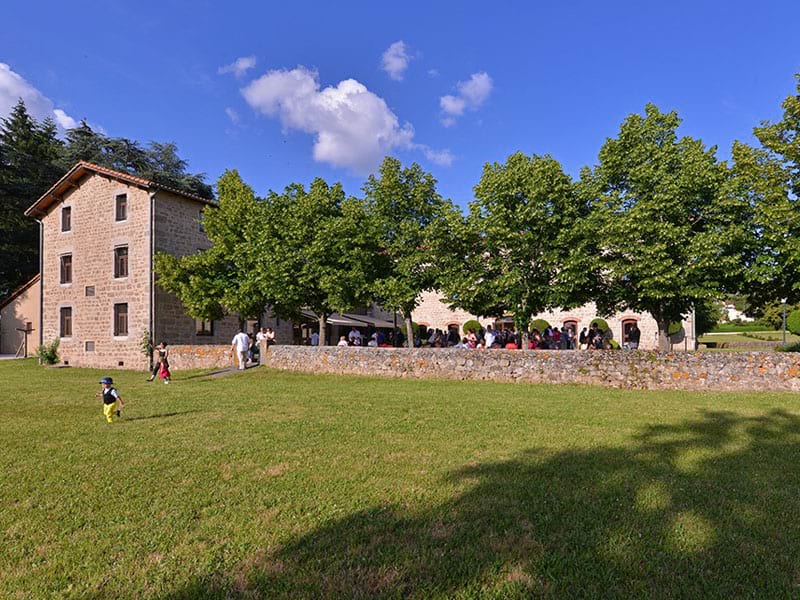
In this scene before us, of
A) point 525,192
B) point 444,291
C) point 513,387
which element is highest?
point 525,192

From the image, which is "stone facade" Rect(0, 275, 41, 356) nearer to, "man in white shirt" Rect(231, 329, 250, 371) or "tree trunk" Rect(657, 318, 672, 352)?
"man in white shirt" Rect(231, 329, 250, 371)

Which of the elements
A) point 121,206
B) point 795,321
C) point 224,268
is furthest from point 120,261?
point 795,321

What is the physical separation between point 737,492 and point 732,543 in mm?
1303

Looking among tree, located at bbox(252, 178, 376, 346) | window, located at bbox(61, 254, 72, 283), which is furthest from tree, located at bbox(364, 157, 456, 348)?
window, located at bbox(61, 254, 72, 283)

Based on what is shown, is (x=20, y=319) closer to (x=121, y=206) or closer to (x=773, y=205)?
(x=121, y=206)

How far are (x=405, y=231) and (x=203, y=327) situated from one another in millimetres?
13114

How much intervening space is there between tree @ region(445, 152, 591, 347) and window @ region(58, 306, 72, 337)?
21171 mm

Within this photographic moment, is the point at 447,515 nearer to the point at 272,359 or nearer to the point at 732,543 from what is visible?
the point at 732,543

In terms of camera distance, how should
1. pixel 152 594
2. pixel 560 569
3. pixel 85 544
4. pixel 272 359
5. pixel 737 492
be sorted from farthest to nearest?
pixel 272 359 → pixel 737 492 → pixel 85 544 → pixel 560 569 → pixel 152 594

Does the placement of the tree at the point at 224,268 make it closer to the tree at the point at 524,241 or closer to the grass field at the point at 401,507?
the tree at the point at 524,241

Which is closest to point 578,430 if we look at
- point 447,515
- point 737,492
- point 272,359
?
point 737,492

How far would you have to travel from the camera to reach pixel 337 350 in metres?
17.0

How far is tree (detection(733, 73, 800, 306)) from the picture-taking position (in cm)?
1355

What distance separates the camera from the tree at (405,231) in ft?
56.7
